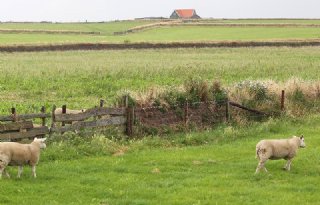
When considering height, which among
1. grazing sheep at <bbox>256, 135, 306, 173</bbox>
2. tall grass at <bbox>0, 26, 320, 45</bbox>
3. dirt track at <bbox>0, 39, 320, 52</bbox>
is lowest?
grazing sheep at <bbox>256, 135, 306, 173</bbox>

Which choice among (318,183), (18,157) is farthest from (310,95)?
(18,157)

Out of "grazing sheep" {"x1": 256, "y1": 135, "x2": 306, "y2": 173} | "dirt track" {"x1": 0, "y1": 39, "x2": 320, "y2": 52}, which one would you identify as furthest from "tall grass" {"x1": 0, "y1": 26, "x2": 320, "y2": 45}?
"grazing sheep" {"x1": 256, "y1": 135, "x2": 306, "y2": 173}

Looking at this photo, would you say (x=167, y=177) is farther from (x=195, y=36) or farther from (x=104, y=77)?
(x=195, y=36)

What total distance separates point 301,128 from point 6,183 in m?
15.7

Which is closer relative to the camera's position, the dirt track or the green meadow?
the green meadow

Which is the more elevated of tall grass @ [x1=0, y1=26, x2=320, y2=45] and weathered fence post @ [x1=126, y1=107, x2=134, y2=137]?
tall grass @ [x1=0, y1=26, x2=320, y2=45]

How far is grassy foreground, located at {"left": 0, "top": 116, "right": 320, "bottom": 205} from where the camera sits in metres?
15.2

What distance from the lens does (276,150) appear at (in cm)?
1819

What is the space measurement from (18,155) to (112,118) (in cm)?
703

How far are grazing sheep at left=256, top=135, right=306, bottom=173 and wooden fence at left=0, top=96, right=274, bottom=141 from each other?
723 centimetres

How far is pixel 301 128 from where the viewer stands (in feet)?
88.8

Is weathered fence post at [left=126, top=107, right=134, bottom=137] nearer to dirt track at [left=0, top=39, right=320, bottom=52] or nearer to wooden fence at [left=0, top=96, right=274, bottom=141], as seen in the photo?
wooden fence at [left=0, top=96, right=274, bottom=141]

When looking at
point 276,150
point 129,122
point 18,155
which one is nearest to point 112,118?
point 129,122

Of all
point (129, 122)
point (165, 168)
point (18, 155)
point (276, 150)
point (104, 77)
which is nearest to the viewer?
point (18, 155)
